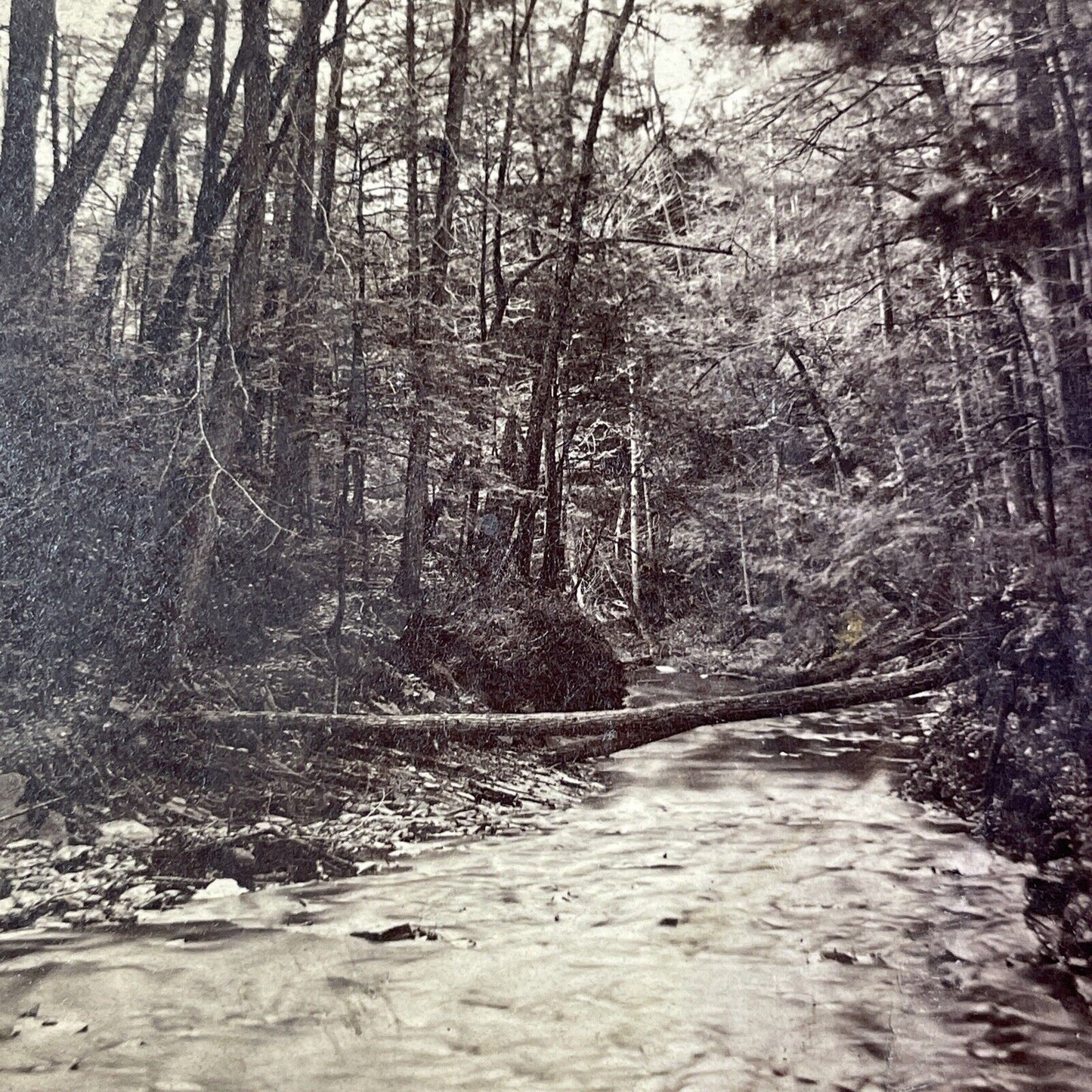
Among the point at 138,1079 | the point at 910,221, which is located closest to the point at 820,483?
the point at 910,221

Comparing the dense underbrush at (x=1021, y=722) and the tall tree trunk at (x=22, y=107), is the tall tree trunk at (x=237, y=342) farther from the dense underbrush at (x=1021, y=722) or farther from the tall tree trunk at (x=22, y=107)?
the dense underbrush at (x=1021, y=722)

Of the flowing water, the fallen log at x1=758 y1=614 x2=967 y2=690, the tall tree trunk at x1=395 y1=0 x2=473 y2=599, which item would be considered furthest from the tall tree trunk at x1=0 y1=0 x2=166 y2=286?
the fallen log at x1=758 y1=614 x2=967 y2=690

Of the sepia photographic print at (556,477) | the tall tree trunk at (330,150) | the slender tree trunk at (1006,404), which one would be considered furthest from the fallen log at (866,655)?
the tall tree trunk at (330,150)

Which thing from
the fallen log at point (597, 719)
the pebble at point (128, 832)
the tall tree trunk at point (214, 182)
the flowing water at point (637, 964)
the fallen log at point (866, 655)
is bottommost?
the flowing water at point (637, 964)

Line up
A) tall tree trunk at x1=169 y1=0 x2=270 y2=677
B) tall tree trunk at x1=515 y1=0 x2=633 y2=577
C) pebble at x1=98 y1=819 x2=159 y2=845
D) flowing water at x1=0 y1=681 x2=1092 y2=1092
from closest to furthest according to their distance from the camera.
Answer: flowing water at x1=0 y1=681 x2=1092 y2=1092 < pebble at x1=98 y1=819 x2=159 y2=845 < tall tree trunk at x1=169 y1=0 x2=270 y2=677 < tall tree trunk at x1=515 y1=0 x2=633 y2=577

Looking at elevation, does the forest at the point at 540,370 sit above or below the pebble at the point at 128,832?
above

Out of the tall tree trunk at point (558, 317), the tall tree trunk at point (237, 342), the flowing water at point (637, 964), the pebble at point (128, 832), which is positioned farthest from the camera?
the tall tree trunk at point (558, 317)

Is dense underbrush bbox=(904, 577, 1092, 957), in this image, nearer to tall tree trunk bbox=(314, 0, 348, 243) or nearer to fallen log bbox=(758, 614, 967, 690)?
fallen log bbox=(758, 614, 967, 690)
